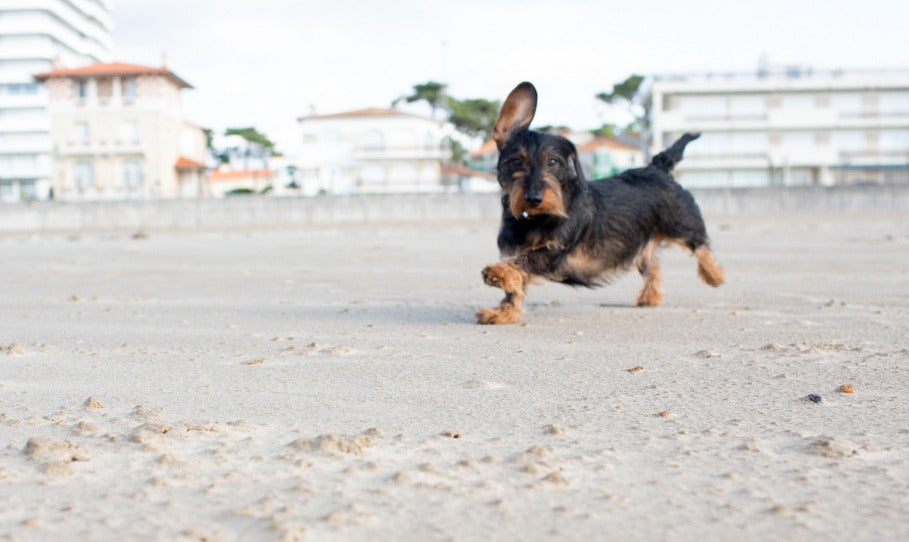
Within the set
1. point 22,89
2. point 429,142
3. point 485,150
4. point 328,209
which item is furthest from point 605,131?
point 328,209

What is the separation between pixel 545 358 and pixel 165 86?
169 ft

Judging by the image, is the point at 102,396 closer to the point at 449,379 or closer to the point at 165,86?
the point at 449,379

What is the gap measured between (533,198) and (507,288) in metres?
0.49

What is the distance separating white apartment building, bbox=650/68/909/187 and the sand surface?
4120 centimetres

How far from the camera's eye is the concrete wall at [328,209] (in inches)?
1021

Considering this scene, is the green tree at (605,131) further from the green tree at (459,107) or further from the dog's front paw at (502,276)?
the dog's front paw at (502,276)

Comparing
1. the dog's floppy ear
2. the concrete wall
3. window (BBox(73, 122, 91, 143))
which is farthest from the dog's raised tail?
window (BBox(73, 122, 91, 143))

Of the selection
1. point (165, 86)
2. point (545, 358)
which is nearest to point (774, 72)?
point (165, 86)

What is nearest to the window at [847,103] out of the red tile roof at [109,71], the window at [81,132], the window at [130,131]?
the red tile roof at [109,71]

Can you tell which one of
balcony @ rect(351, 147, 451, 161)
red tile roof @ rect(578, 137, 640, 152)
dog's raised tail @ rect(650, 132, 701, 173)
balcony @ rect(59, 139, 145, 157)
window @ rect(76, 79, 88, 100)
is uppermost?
window @ rect(76, 79, 88, 100)

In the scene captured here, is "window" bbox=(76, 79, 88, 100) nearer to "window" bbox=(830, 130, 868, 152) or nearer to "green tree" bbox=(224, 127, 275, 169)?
"green tree" bbox=(224, 127, 275, 169)

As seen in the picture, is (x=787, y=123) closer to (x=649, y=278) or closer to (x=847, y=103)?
(x=847, y=103)

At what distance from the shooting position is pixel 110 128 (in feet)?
167

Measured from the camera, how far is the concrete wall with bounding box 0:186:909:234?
25922 millimetres
